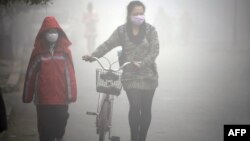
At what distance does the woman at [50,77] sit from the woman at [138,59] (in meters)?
0.59

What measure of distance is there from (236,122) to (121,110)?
245 cm

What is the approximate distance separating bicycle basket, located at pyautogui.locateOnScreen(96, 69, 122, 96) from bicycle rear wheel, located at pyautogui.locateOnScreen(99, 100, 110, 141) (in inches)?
12.6

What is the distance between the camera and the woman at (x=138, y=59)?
759cm

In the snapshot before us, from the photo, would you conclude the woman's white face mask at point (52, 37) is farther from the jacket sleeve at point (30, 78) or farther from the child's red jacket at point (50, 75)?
the jacket sleeve at point (30, 78)

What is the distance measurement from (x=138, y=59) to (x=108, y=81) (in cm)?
47

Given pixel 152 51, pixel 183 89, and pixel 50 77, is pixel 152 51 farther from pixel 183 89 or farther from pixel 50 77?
pixel 183 89

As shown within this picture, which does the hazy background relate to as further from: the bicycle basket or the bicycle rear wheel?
the bicycle basket

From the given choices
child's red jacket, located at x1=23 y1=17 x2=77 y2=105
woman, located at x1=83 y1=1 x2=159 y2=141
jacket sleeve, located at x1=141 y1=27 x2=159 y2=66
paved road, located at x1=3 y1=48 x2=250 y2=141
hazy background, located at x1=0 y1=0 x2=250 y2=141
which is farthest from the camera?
hazy background, located at x1=0 y1=0 x2=250 y2=141


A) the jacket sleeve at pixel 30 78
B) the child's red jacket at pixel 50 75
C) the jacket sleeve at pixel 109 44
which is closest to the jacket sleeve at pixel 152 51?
the jacket sleeve at pixel 109 44

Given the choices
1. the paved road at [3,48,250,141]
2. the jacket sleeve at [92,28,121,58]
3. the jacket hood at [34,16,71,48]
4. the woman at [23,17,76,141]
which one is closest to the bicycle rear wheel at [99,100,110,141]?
the jacket sleeve at [92,28,121,58]

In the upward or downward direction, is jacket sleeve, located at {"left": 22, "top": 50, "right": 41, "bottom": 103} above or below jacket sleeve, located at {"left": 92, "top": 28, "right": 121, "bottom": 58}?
below

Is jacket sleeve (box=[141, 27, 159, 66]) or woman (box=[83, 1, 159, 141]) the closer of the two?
jacket sleeve (box=[141, 27, 159, 66])

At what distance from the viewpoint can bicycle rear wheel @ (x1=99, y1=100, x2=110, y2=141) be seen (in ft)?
25.3

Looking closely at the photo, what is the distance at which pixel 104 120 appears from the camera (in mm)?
7727
